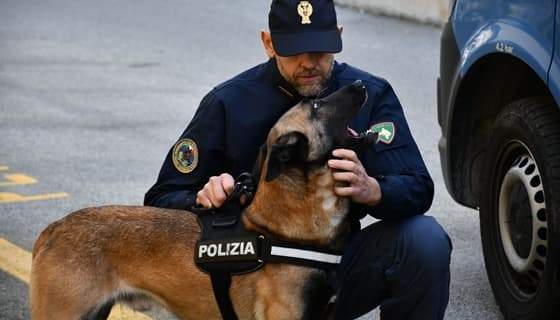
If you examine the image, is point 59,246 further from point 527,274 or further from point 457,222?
point 457,222

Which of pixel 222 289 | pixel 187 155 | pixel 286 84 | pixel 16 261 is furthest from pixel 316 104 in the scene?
pixel 16 261

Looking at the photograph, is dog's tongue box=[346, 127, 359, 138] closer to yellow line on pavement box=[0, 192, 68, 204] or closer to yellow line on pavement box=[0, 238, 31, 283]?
yellow line on pavement box=[0, 238, 31, 283]

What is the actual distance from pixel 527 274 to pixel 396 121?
0.99m

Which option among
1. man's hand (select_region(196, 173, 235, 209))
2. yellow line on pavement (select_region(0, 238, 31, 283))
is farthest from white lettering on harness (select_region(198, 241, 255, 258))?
yellow line on pavement (select_region(0, 238, 31, 283))

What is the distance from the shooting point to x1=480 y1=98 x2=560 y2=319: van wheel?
4297 mm

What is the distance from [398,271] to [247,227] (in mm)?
565

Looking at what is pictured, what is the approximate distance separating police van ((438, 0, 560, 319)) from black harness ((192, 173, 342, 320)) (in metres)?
1.01

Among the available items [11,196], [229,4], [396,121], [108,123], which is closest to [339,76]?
[396,121]

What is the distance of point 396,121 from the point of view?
4078mm

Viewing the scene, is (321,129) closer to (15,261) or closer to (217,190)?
(217,190)

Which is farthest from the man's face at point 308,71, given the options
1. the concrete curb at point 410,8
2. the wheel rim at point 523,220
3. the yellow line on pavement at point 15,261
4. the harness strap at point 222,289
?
the concrete curb at point 410,8

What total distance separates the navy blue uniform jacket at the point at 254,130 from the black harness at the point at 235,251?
0.21 meters

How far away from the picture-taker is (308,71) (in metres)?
4.06

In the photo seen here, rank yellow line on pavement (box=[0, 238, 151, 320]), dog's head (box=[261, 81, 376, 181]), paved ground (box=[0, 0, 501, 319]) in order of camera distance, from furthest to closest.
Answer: paved ground (box=[0, 0, 501, 319])
yellow line on pavement (box=[0, 238, 151, 320])
dog's head (box=[261, 81, 376, 181])
